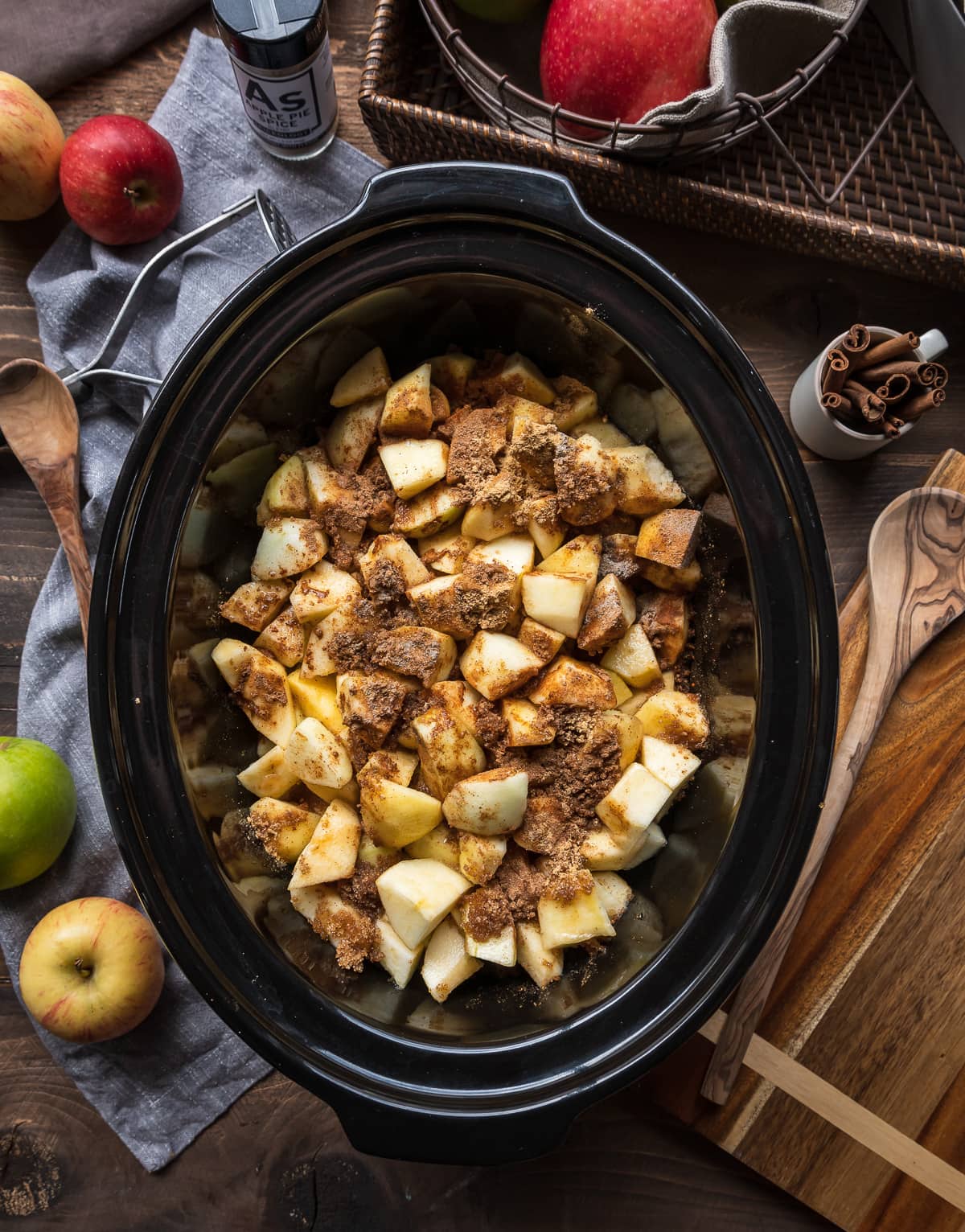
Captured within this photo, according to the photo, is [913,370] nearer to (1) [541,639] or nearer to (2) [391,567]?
(1) [541,639]

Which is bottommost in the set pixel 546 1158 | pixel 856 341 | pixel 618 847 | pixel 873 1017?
pixel 546 1158

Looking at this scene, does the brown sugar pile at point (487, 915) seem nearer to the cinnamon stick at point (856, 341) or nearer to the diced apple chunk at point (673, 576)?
the diced apple chunk at point (673, 576)

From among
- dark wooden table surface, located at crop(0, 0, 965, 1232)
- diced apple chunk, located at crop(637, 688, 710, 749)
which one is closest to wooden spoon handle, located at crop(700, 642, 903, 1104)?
dark wooden table surface, located at crop(0, 0, 965, 1232)

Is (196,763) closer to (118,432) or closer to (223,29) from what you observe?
(118,432)

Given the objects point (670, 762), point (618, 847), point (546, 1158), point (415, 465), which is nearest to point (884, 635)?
point (670, 762)

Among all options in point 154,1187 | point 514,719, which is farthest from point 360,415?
point 154,1187

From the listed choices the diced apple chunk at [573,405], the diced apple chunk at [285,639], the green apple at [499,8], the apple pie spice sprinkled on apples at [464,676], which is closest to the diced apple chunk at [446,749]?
the apple pie spice sprinkled on apples at [464,676]
